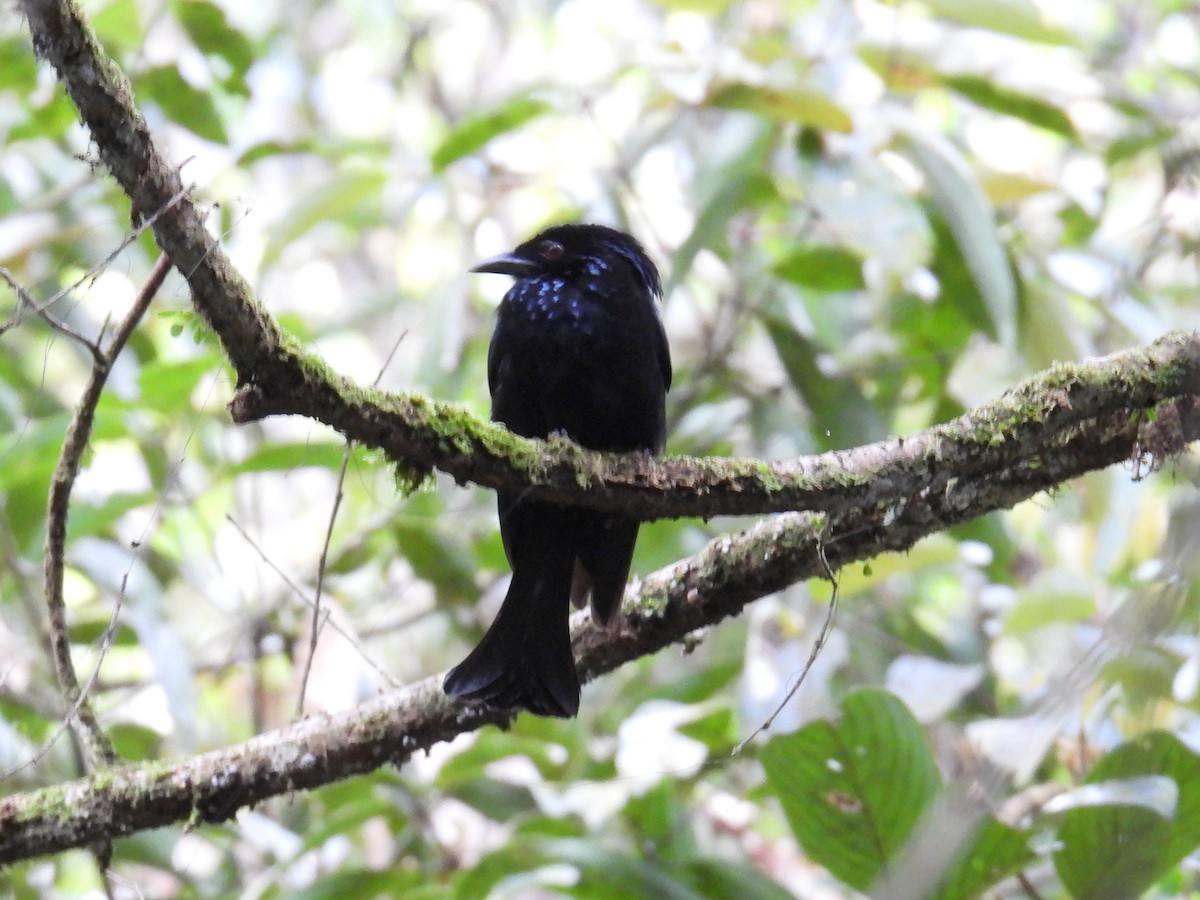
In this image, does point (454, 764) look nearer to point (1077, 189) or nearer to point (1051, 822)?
point (1051, 822)

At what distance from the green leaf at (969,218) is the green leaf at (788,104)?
0.91 ft

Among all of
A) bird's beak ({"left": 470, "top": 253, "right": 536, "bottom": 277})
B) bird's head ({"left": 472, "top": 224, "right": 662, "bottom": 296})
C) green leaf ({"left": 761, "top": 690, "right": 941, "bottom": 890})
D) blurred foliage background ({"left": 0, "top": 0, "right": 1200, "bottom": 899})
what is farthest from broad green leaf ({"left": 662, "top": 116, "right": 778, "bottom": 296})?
green leaf ({"left": 761, "top": 690, "right": 941, "bottom": 890})

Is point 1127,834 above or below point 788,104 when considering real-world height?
below

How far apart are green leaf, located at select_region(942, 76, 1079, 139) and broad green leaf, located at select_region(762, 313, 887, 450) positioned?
95cm

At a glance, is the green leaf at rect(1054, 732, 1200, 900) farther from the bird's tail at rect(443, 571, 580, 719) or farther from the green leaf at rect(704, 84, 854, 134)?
the green leaf at rect(704, 84, 854, 134)

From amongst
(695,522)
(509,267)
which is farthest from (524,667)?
(695,522)

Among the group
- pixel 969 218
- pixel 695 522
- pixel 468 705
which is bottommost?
pixel 468 705

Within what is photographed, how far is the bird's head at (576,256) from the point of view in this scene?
10.3 ft

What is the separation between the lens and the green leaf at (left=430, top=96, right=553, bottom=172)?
411 cm

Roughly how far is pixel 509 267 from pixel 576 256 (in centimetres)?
17

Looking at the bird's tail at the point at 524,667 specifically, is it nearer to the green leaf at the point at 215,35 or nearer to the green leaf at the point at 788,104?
the green leaf at the point at 788,104

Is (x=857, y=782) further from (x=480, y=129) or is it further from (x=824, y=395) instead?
(x=480, y=129)

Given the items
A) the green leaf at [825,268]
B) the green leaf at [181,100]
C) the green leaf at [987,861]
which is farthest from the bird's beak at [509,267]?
the green leaf at [987,861]

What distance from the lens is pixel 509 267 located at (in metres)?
3.20
